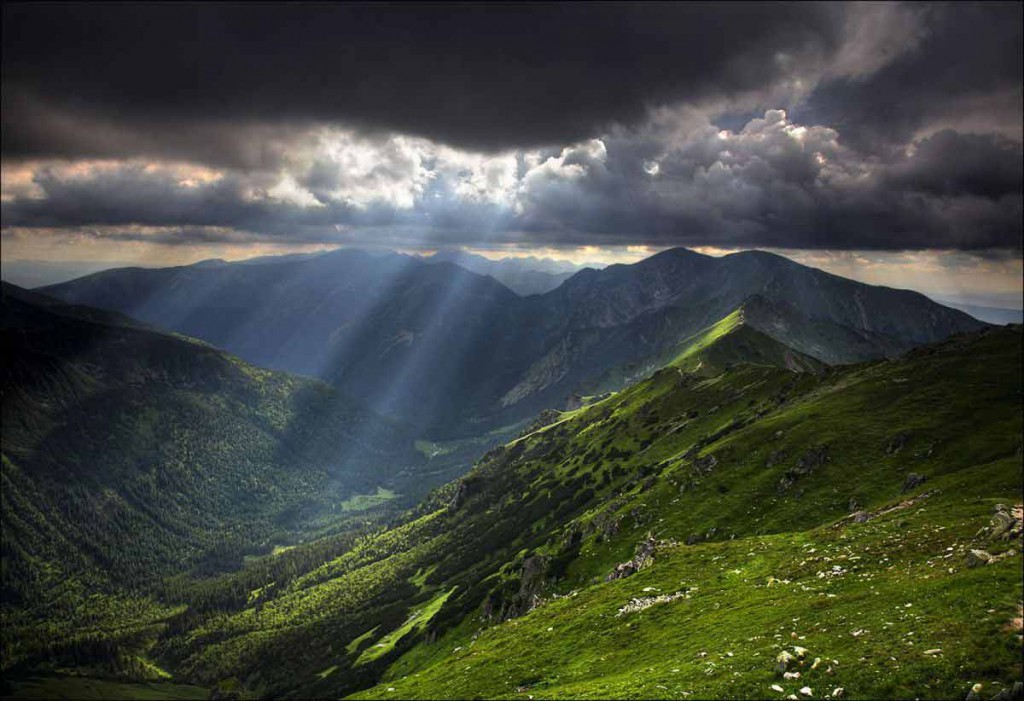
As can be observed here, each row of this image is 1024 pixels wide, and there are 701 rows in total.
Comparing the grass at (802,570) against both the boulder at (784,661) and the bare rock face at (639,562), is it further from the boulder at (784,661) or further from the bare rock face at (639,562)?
the bare rock face at (639,562)

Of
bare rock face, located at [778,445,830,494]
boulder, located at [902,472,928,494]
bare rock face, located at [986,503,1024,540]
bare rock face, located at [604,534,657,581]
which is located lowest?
bare rock face, located at [604,534,657,581]

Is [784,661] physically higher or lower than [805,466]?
higher

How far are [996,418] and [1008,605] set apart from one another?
285 feet

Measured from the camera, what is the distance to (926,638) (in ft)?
100

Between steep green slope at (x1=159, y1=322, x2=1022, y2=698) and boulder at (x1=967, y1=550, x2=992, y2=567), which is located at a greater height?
boulder at (x1=967, y1=550, x2=992, y2=567)

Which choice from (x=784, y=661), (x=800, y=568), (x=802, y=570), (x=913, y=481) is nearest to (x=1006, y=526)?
(x=802, y=570)

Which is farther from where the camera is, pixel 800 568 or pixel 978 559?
pixel 800 568

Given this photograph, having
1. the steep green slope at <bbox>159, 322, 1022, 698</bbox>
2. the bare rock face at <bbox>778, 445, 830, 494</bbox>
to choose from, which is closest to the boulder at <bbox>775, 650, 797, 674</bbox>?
the steep green slope at <bbox>159, 322, 1022, 698</bbox>

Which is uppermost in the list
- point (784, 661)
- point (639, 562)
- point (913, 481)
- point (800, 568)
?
point (784, 661)

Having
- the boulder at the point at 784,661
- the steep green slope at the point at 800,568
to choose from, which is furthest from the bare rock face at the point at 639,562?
the boulder at the point at 784,661

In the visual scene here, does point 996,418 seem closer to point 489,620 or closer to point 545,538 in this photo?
point 489,620

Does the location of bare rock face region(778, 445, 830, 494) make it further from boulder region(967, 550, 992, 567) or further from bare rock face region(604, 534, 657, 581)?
boulder region(967, 550, 992, 567)

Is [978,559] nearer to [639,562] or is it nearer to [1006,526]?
[1006,526]

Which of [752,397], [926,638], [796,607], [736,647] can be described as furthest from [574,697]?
[752,397]
